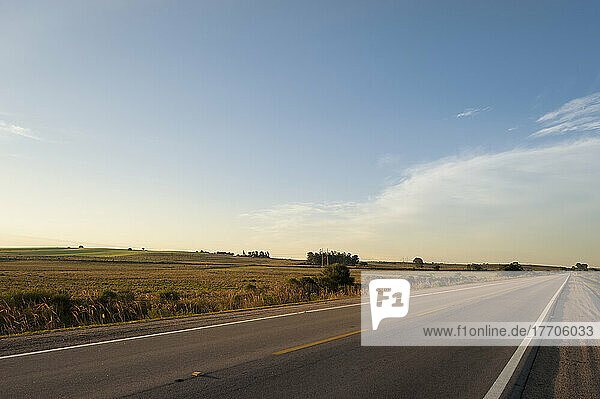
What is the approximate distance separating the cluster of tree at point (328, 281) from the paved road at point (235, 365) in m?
18.2

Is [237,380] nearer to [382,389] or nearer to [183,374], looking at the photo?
[183,374]

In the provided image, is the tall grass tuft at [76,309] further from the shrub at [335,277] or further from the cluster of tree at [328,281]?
the shrub at [335,277]

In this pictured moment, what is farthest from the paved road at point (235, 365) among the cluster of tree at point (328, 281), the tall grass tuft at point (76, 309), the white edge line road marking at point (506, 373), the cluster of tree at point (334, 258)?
the cluster of tree at point (334, 258)

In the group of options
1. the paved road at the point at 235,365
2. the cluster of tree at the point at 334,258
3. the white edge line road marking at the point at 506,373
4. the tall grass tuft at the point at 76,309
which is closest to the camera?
the paved road at the point at 235,365

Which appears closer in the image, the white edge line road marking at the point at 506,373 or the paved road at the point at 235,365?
the paved road at the point at 235,365

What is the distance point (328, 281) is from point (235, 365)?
82.5 feet

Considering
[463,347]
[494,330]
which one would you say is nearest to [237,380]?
[463,347]

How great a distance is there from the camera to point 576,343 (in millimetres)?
11031

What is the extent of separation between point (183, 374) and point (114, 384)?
3.35 ft

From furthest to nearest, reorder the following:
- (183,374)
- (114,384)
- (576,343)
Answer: (576,343)
(183,374)
(114,384)

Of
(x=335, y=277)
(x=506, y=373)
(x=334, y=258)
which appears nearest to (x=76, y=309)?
(x=506, y=373)

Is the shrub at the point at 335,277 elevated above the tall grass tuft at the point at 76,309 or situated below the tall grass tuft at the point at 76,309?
above

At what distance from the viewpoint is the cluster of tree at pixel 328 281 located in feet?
96.8

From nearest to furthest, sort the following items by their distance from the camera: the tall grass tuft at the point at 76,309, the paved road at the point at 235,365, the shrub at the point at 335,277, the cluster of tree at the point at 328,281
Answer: the paved road at the point at 235,365 → the tall grass tuft at the point at 76,309 → the cluster of tree at the point at 328,281 → the shrub at the point at 335,277
